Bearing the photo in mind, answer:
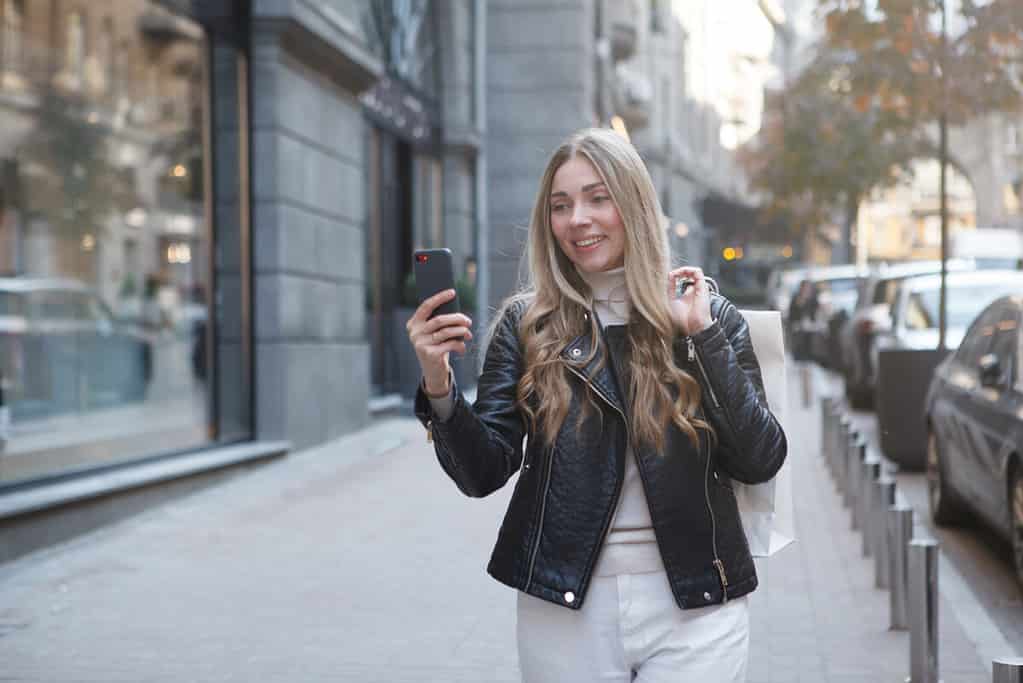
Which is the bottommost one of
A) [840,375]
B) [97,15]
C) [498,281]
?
[840,375]

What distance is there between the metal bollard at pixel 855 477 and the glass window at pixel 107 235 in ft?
16.1

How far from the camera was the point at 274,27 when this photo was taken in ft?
42.2

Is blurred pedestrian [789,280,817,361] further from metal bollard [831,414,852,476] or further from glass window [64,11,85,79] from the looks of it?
glass window [64,11,85,79]

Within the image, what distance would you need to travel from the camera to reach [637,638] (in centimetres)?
296

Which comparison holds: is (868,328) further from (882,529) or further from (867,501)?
(882,529)

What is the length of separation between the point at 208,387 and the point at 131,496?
8.54ft

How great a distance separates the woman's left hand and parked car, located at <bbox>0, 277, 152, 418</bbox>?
27.7 feet

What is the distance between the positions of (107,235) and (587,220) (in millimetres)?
9736

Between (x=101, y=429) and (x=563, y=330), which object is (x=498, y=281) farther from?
(x=563, y=330)

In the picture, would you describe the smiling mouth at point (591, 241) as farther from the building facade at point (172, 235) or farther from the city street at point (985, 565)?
the building facade at point (172, 235)

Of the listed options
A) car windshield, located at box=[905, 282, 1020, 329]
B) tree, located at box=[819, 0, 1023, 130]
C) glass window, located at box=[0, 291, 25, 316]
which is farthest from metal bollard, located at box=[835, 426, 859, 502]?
glass window, located at box=[0, 291, 25, 316]

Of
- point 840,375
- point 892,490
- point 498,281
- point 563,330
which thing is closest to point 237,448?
point 892,490

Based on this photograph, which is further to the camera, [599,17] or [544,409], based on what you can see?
[599,17]

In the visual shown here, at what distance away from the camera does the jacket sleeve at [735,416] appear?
2.99 meters
